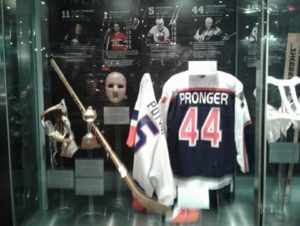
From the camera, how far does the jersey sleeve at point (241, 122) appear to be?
1.75 metres

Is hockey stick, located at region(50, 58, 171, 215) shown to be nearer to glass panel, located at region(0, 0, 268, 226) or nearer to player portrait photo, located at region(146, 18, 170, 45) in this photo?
glass panel, located at region(0, 0, 268, 226)

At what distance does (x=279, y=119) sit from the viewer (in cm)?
164

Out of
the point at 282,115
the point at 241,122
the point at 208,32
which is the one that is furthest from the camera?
the point at 208,32

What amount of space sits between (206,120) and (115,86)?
515 millimetres

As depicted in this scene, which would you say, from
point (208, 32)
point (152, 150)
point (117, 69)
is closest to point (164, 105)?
point (152, 150)

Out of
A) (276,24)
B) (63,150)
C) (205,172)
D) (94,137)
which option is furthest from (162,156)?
(276,24)

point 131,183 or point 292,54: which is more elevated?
point 292,54

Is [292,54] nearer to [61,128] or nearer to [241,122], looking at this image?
[241,122]

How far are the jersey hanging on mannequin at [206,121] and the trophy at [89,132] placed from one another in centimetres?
36

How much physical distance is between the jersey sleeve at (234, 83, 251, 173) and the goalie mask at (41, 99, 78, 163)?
869mm

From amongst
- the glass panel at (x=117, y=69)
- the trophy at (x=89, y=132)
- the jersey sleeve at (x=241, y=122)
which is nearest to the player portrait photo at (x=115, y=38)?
the glass panel at (x=117, y=69)

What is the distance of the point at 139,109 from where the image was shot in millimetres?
1732

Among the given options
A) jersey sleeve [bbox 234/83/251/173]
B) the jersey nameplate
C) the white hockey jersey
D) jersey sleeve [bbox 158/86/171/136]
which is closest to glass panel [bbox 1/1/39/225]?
the white hockey jersey

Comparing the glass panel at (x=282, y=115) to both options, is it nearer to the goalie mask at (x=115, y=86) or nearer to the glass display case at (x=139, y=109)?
the glass display case at (x=139, y=109)
